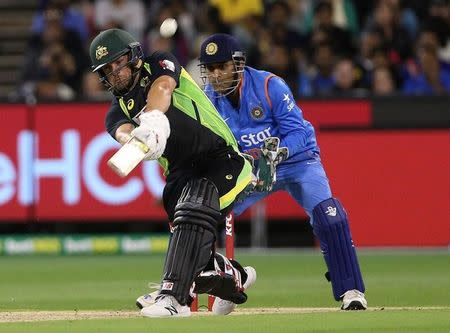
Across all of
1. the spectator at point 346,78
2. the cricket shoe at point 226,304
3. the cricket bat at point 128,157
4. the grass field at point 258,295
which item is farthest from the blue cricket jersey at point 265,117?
the spectator at point 346,78

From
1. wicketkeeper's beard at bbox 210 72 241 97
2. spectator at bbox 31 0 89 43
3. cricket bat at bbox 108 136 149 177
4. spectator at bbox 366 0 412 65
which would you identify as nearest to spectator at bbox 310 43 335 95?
spectator at bbox 366 0 412 65

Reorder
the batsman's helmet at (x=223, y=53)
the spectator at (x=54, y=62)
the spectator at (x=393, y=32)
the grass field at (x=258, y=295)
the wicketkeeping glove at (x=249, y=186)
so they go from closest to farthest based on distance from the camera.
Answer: the grass field at (x=258, y=295), the wicketkeeping glove at (x=249, y=186), the batsman's helmet at (x=223, y=53), the spectator at (x=393, y=32), the spectator at (x=54, y=62)

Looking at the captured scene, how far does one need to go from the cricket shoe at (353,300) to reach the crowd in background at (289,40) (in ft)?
21.0

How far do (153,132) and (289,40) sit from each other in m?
9.65

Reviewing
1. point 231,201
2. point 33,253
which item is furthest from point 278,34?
point 231,201

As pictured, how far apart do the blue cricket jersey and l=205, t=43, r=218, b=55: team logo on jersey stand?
34 centimetres

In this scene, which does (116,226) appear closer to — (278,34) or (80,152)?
(80,152)

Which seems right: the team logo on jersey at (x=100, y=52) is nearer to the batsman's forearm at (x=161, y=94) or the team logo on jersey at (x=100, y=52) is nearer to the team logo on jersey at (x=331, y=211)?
the batsman's forearm at (x=161, y=94)

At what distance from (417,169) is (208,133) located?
7.04 metres

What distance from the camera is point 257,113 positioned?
9734 mm

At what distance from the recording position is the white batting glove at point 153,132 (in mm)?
7902

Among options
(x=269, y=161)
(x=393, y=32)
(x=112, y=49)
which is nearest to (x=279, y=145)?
(x=269, y=161)

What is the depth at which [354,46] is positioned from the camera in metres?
17.5

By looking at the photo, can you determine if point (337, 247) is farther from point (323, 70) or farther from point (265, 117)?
point (323, 70)
